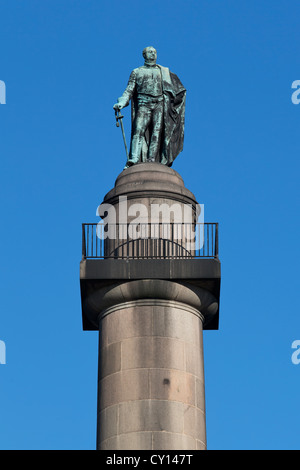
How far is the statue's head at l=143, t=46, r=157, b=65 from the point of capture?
5306cm

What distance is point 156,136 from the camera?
52031 mm

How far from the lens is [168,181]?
49344 millimetres

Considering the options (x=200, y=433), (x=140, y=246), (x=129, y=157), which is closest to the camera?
(x=200, y=433)

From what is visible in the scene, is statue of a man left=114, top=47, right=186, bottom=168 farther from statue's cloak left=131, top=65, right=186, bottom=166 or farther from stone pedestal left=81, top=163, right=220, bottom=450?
stone pedestal left=81, top=163, right=220, bottom=450

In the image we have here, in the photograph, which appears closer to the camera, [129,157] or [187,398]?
[187,398]

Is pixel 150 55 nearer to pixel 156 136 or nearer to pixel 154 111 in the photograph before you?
pixel 154 111

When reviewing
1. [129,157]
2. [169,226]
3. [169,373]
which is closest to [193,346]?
[169,373]

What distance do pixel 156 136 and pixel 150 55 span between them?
3269 millimetres

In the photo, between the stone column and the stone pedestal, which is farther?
the stone pedestal

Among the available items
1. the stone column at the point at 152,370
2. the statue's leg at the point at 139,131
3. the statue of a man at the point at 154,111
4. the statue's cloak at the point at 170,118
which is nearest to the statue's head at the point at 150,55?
the statue of a man at the point at 154,111

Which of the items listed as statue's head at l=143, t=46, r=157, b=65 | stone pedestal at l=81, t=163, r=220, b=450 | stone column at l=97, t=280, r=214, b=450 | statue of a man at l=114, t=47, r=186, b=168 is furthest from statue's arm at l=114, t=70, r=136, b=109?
stone column at l=97, t=280, r=214, b=450

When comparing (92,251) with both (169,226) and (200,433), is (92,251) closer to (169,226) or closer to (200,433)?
(169,226)

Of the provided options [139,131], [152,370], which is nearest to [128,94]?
[139,131]

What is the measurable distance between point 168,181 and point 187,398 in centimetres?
838
